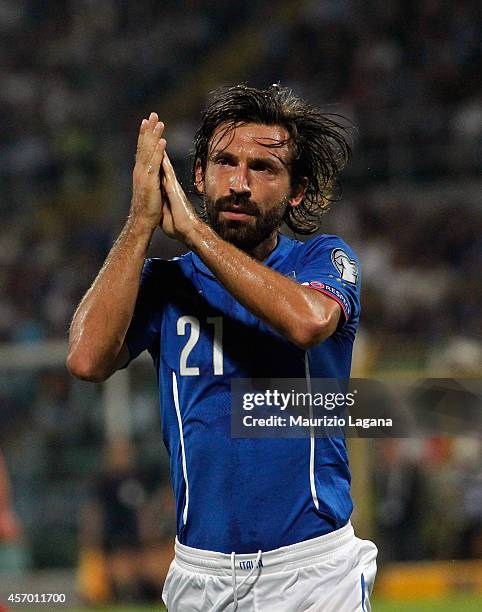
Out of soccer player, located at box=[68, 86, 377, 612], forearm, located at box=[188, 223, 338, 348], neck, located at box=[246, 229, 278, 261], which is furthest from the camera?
neck, located at box=[246, 229, 278, 261]

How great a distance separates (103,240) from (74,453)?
2.79 metres

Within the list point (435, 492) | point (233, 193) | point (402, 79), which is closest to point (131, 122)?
point (402, 79)

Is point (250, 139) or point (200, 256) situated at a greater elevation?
point (250, 139)

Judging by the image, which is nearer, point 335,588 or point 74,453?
point 335,588

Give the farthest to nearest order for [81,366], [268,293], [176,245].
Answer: [176,245] → [81,366] → [268,293]

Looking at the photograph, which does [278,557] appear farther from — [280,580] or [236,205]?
[236,205]

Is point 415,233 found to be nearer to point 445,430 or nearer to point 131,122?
point 131,122

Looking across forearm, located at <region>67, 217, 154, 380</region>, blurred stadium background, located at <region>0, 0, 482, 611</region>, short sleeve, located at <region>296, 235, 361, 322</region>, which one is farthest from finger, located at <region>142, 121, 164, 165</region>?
blurred stadium background, located at <region>0, 0, 482, 611</region>

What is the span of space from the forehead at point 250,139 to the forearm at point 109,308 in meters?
0.37

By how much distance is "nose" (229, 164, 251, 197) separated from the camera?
3.04 m

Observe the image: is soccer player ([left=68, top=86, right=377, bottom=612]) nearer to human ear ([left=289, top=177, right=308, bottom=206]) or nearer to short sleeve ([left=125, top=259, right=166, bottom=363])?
short sleeve ([left=125, top=259, right=166, bottom=363])

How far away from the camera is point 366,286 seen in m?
10.6

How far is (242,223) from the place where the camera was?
10.1ft

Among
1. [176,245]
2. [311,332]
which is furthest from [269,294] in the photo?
[176,245]
